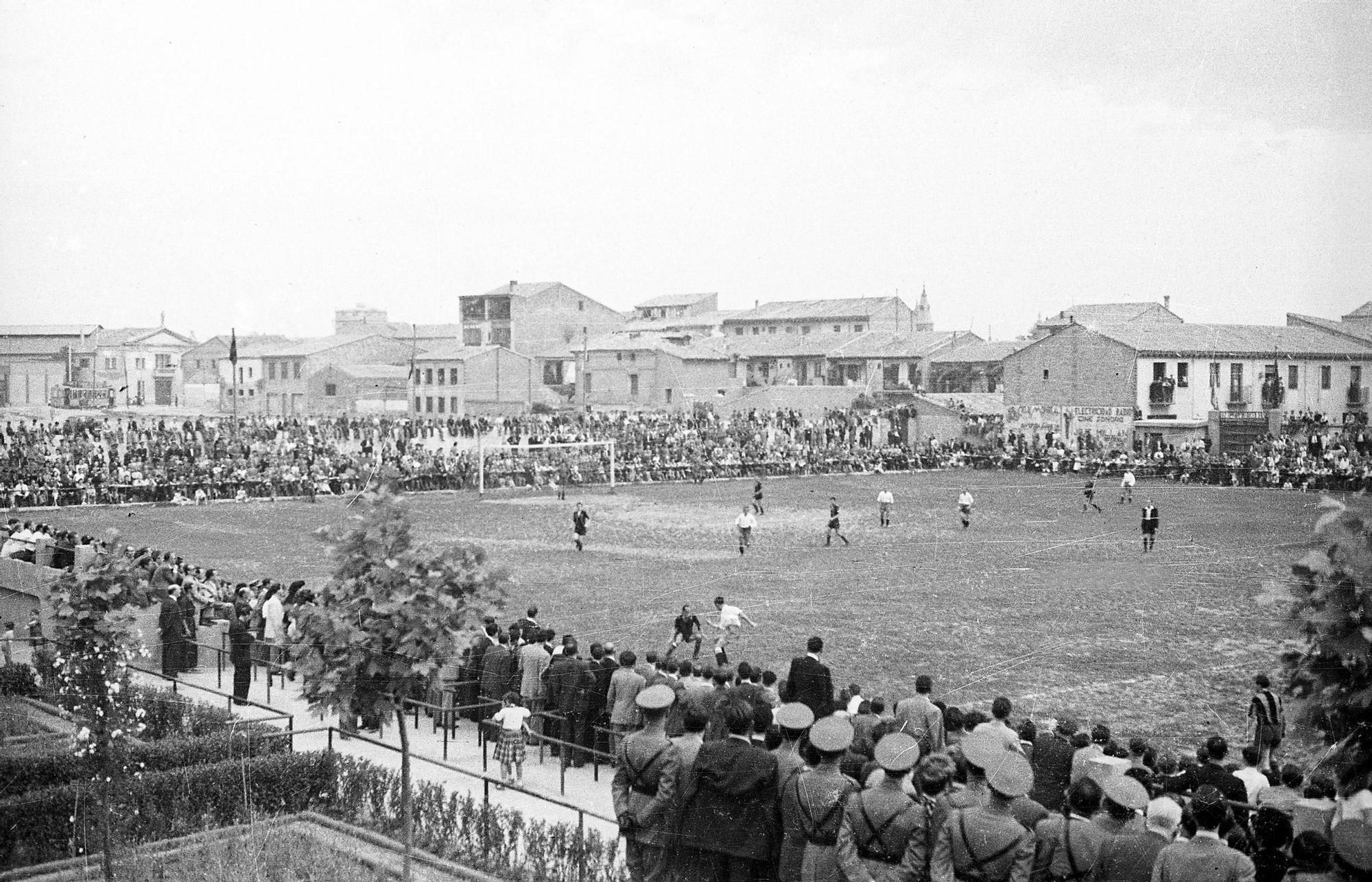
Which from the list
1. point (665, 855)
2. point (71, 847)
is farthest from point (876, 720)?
point (71, 847)

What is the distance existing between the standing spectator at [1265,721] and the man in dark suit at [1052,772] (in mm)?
2503

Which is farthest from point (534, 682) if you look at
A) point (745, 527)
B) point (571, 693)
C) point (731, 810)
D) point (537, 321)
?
point (537, 321)

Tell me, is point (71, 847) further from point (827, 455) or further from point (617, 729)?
point (827, 455)

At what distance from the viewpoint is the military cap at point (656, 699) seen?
8.91m

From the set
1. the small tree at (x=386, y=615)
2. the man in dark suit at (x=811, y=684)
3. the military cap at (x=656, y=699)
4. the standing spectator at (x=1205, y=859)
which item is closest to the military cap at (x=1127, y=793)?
the standing spectator at (x=1205, y=859)

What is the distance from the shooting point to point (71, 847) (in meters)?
11.5

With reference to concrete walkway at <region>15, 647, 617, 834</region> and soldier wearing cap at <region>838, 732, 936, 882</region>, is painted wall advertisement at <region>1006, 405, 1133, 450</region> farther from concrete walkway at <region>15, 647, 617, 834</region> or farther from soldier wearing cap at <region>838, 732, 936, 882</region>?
soldier wearing cap at <region>838, 732, 936, 882</region>

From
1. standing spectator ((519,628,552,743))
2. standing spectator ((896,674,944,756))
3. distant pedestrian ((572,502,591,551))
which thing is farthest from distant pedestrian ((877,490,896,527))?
standing spectator ((896,674,944,756))

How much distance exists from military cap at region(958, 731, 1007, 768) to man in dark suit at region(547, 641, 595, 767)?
Result: 6962mm

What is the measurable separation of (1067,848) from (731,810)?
90.2 inches

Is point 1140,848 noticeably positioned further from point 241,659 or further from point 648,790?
point 241,659

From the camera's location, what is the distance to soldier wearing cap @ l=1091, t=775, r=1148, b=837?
7336 millimetres

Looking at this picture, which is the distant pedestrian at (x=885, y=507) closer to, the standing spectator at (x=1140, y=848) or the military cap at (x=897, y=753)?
the military cap at (x=897, y=753)

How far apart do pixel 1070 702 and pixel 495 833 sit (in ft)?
29.2
